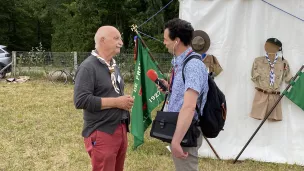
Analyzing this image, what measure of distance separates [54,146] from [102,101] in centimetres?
307

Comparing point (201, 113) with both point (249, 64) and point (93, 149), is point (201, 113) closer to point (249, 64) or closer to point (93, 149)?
point (93, 149)

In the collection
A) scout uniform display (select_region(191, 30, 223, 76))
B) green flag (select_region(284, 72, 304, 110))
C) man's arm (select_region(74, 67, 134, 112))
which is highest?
scout uniform display (select_region(191, 30, 223, 76))

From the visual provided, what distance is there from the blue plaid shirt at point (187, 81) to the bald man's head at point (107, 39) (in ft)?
1.63

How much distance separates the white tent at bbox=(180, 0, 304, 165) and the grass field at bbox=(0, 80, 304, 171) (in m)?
0.27

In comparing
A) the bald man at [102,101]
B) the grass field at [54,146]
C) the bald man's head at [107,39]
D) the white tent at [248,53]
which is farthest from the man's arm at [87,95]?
the white tent at [248,53]

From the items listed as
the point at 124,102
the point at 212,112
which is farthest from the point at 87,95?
the point at 212,112

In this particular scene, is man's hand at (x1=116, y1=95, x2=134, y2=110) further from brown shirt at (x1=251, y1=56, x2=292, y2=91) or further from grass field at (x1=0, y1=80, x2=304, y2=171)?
brown shirt at (x1=251, y1=56, x2=292, y2=91)

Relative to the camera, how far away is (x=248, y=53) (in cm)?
443

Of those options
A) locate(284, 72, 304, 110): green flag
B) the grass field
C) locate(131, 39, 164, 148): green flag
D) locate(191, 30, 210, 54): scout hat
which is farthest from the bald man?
locate(284, 72, 304, 110): green flag

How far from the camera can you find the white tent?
4301 mm

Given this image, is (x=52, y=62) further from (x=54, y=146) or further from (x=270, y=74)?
(x=270, y=74)

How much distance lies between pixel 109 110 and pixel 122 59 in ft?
33.8

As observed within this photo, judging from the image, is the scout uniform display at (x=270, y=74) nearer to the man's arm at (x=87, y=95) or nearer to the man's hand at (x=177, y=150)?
the man's hand at (x=177, y=150)

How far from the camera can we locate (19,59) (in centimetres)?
1359
